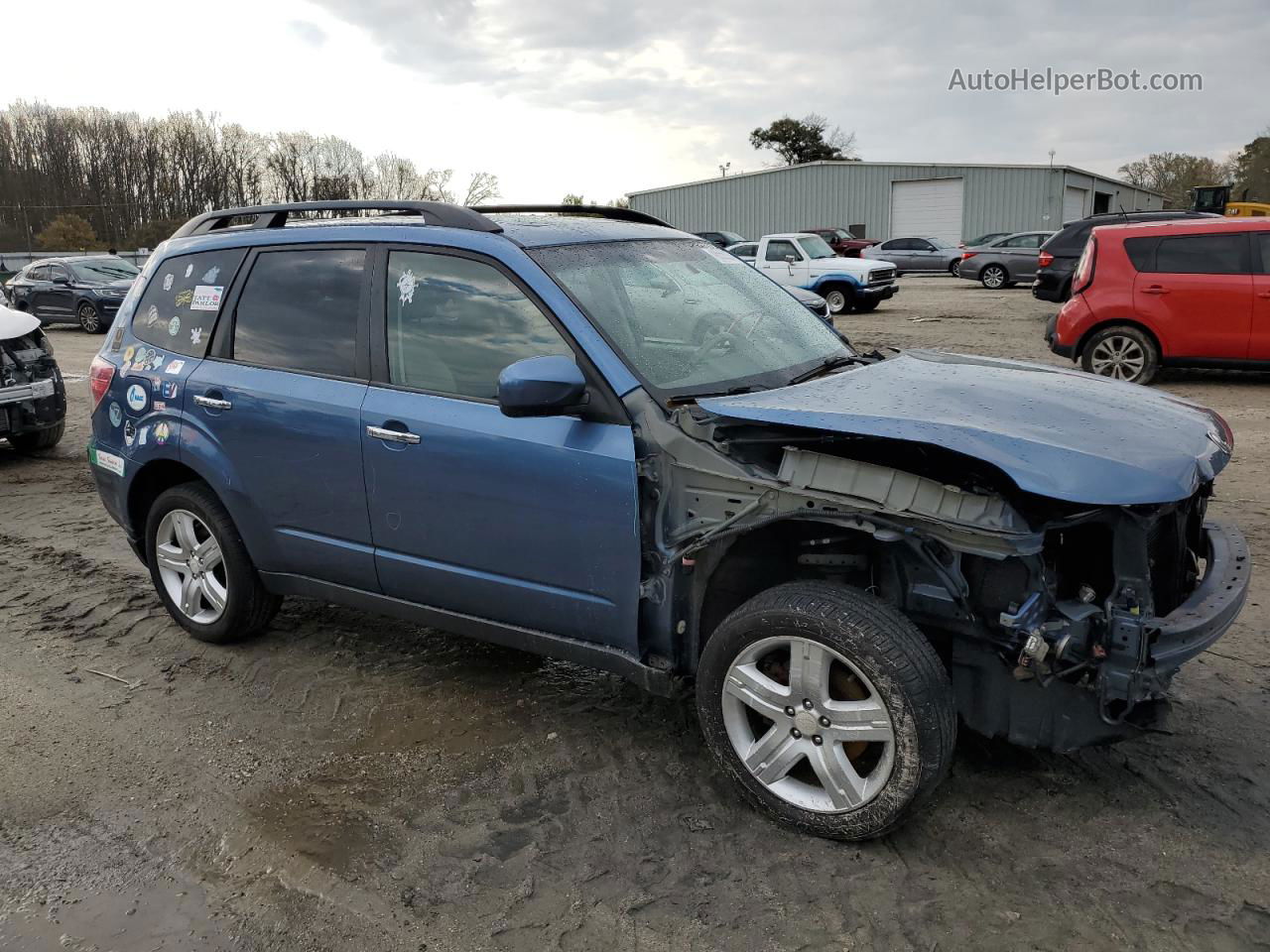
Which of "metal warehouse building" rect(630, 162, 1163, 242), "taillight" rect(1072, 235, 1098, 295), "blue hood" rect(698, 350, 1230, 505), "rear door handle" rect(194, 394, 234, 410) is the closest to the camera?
"blue hood" rect(698, 350, 1230, 505)

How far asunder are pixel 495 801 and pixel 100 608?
2.96m

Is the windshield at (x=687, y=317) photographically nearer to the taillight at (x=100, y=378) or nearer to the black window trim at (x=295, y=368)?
the black window trim at (x=295, y=368)

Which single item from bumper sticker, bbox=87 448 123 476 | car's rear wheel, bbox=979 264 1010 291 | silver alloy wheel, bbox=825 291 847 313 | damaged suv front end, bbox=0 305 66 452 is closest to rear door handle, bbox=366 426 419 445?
bumper sticker, bbox=87 448 123 476

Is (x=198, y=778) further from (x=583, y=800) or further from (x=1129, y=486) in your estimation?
(x=1129, y=486)

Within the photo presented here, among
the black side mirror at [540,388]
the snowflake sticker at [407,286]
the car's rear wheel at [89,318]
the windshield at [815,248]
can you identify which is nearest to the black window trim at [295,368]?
the snowflake sticker at [407,286]

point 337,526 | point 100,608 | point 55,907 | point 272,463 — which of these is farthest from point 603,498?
point 100,608

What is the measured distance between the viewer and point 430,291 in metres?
3.74

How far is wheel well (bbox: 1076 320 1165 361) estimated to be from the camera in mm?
10508

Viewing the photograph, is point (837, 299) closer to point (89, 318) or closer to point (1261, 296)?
point (1261, 296)

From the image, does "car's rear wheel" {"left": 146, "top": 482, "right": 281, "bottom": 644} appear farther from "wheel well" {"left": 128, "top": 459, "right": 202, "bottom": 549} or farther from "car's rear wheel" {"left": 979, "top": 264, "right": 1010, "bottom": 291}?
"car's rear wheel" {"left": 979, "top": 264, "right": 1010, "bottom": 291}

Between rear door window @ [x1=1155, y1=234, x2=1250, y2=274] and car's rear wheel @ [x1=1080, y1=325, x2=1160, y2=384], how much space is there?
0.72m

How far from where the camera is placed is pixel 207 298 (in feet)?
14.6

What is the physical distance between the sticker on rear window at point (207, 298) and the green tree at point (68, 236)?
55.0 metres

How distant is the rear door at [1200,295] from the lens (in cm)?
1002
